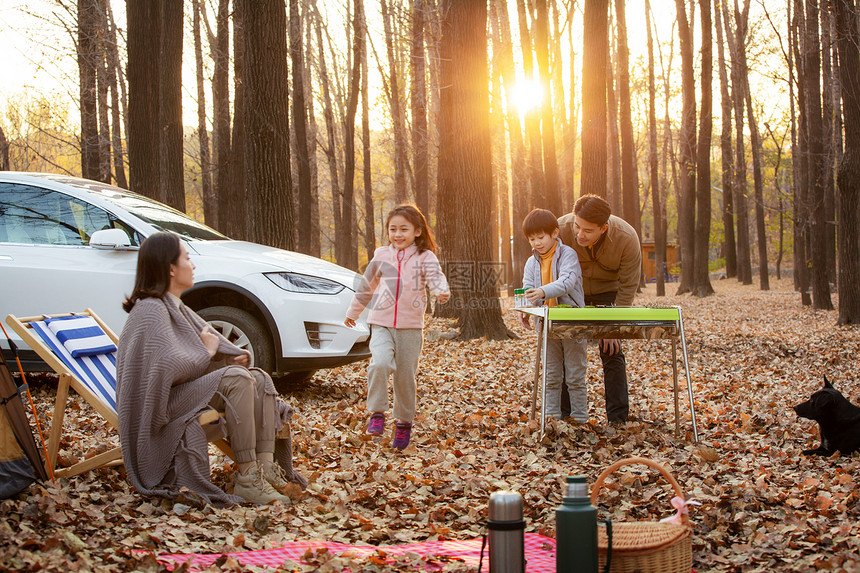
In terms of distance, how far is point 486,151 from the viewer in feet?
40.1

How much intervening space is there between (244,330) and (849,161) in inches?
460

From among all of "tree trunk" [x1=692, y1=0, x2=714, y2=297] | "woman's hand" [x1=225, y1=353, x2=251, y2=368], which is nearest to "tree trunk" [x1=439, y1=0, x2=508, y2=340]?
"woman's hand" [x1=225, y1=353, x2=251, y2=368]

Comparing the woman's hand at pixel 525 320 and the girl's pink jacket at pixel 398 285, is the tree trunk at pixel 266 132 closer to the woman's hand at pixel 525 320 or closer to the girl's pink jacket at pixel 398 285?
the girl's pink jacket at pixel 398 285

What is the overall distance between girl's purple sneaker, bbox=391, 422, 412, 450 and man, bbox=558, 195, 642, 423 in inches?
70.6

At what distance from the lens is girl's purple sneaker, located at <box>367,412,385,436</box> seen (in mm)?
5617

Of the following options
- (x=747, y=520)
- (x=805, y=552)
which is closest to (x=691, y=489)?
(x=747, y=520)

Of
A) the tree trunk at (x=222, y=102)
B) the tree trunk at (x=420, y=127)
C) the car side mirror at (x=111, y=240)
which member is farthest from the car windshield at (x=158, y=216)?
the tree trunk at (x=420, y=127)

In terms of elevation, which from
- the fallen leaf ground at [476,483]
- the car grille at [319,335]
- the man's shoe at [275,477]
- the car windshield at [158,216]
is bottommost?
the fallen leaf ground at [476,483]

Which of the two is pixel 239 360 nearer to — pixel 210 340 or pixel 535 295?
pixel 210 340

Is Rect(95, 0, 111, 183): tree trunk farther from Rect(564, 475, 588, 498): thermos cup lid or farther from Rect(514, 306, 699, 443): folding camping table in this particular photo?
Rect(564, 475, 588, 498): thermos cup lid

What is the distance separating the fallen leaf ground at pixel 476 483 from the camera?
3.52m

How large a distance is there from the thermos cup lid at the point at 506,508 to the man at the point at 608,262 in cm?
331

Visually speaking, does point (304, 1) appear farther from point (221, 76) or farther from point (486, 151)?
point (486, 151)

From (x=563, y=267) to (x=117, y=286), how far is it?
12.9 feet
